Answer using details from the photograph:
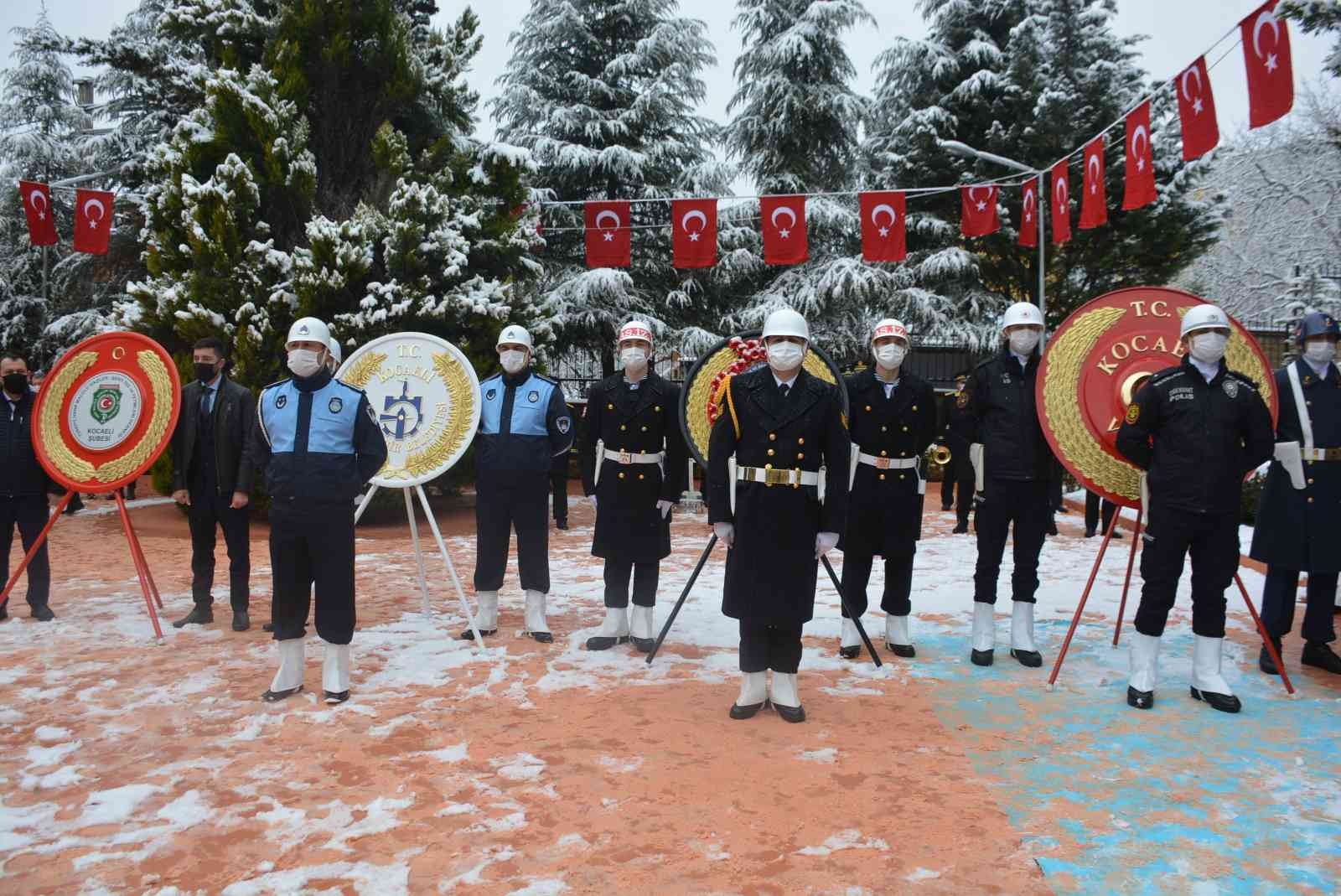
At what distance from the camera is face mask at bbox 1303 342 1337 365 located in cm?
583

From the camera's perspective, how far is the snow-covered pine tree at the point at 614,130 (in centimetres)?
2064

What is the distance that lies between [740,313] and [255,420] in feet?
54.1

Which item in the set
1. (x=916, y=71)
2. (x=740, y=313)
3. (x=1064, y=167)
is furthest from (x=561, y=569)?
(x=916, y=71)

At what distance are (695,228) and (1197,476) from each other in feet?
36.6

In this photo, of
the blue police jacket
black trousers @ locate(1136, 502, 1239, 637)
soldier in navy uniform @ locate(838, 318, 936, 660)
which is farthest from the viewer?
soldier in navy uniform @ locate(838, 318, 936, 660)

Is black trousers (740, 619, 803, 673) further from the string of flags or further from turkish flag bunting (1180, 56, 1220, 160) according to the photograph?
the string of flags

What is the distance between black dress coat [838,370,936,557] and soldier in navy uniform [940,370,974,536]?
0.90ft

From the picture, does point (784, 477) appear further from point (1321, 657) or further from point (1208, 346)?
point (1321, 657)

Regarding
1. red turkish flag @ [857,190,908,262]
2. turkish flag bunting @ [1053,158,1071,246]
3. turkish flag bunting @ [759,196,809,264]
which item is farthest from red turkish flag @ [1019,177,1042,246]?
turkish flag bunting @ [759,196,809,264]

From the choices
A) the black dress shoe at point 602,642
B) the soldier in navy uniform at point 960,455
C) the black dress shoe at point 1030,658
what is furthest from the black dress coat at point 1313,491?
the black dress shoe at point 602,642

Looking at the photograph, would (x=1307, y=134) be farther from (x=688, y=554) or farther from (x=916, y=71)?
(x=688, y=554)

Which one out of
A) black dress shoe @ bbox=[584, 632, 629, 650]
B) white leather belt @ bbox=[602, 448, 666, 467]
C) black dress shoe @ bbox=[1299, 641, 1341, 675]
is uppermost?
white leather belt @ bbox=[602, 448, 666, 467]

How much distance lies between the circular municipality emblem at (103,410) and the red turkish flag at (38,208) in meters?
8.69

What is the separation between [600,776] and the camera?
14.2 feet
